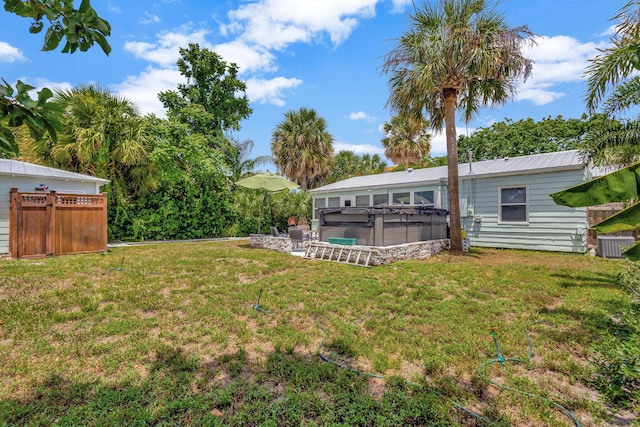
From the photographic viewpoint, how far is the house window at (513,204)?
1134cm

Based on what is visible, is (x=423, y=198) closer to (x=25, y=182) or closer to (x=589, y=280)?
(x=589, y=280)

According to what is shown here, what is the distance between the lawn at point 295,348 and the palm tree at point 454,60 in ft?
21.0

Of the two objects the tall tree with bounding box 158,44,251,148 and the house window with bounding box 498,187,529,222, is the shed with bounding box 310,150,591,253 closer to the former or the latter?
the house window with bounding box 498,187,529,222

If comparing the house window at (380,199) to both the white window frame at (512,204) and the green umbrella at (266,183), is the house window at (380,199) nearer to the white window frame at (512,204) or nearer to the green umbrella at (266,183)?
the white window frame at (512,204)

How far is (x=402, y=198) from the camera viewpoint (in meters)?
14.1

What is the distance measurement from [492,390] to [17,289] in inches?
283

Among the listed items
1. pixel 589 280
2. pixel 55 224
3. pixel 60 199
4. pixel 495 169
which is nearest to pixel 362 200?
pixel 495 169

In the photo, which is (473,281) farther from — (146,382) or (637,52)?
(146,382)

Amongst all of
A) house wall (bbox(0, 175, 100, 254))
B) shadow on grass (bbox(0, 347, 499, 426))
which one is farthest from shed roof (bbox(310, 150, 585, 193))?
house wall (bbox(0, 175, 100, 254))

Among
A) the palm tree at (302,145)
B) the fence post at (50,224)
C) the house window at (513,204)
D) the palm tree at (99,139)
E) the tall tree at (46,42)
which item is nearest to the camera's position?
the tall tree at (46,42)

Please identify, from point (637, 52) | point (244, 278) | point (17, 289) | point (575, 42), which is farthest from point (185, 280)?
point (575, 42)

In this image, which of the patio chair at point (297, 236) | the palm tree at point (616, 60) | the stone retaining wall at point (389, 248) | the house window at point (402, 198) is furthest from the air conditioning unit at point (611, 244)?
the patio chair at point (297, 236)

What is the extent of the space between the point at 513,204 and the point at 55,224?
15.3 metres

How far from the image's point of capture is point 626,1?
565cm
